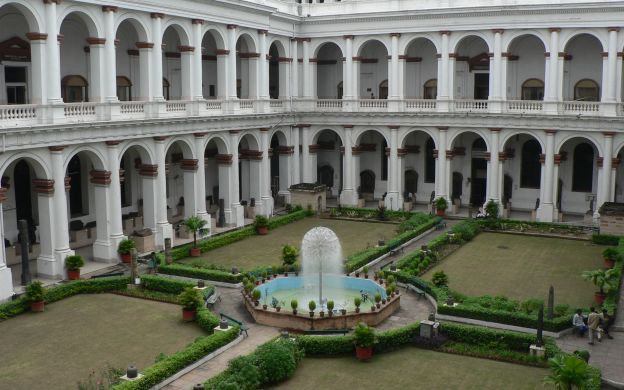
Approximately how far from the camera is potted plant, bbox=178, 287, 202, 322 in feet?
87.2

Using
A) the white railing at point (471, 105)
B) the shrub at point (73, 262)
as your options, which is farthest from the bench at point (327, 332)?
the white railing at point (471, 105)

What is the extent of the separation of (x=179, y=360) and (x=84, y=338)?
535cm

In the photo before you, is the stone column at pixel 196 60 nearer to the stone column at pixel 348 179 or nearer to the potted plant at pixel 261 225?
the potted plant at pixel 261 225

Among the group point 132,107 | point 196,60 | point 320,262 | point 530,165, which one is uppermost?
point 196,60

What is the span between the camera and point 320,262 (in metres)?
28.8

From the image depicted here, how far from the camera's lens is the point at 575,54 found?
46969 mm

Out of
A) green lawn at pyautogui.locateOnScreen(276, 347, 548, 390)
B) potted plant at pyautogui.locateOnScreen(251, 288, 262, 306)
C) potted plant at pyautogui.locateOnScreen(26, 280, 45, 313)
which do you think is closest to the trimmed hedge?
potted plant at pyautogui.locateOnScreen(251, 288, 262, 306)

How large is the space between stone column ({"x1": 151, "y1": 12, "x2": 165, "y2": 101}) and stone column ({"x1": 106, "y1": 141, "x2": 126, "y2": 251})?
4.07 metres

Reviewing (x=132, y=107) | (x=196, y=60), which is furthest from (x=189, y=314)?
(x=196, y=60)

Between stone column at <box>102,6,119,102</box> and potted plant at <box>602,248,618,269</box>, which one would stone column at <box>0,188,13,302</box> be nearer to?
stone column at <box>102,6,119,102</box>

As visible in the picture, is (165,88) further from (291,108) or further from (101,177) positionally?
(101,177)

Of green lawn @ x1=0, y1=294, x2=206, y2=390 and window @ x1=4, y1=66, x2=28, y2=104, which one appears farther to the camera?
window @ x1=4, y1=66, x2=28, y2=104

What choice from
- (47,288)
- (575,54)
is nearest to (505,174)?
(575,54)

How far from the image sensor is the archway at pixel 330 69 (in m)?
54.3
